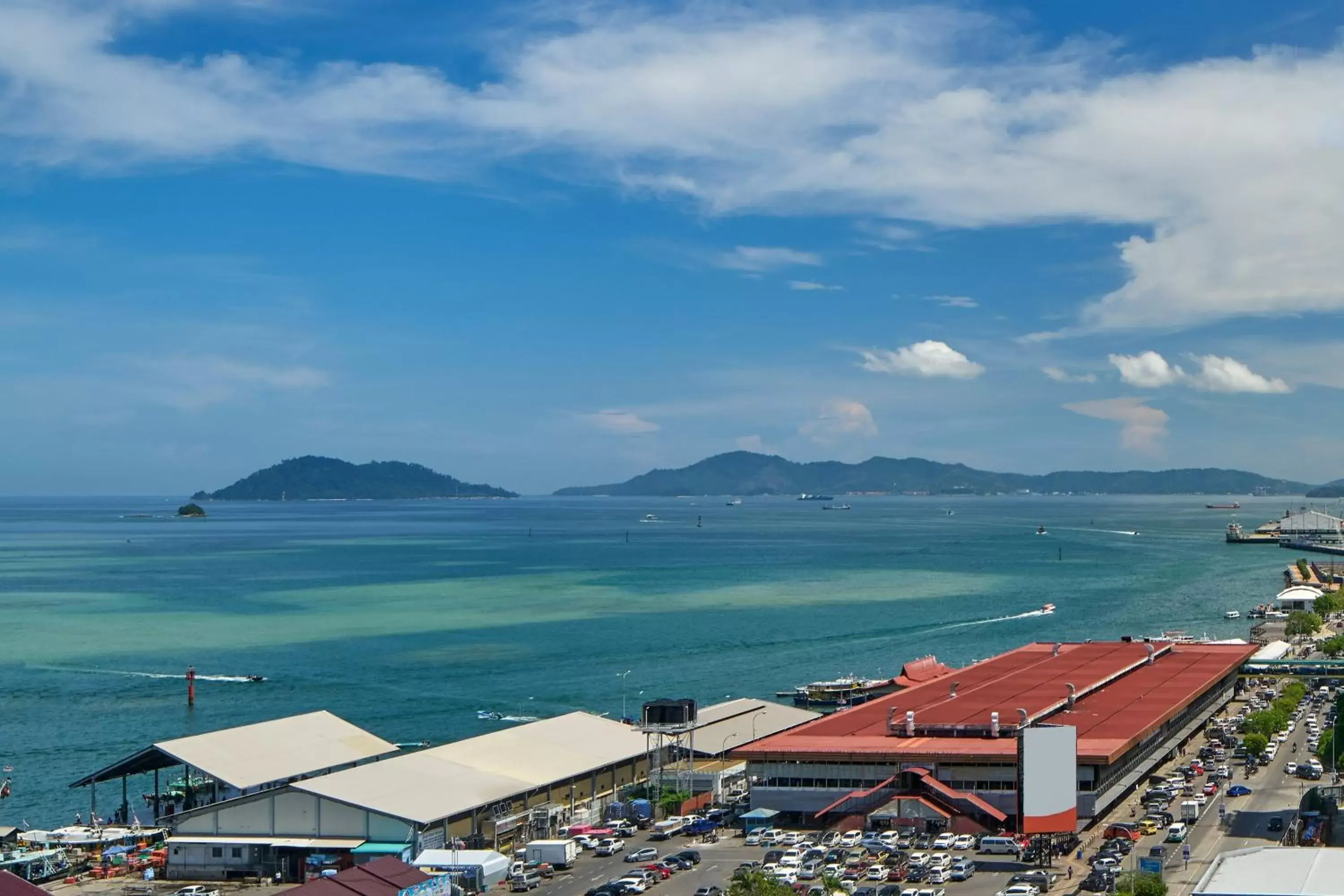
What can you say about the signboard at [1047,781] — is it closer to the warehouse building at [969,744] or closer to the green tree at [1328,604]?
the warehouse building at [969,744]

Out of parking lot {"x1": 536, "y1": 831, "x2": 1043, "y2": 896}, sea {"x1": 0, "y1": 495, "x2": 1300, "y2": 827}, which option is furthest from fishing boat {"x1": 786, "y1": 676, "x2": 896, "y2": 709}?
parking lot {"x1": 536, "y1": 831, "x2": 1043, "y2": 896}

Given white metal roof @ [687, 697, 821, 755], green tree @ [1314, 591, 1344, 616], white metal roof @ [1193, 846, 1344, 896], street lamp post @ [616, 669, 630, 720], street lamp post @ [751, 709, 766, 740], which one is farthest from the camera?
green tree @ [1314, 591, 1344, 616]

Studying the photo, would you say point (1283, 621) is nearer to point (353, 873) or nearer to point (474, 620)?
point (474, 620)

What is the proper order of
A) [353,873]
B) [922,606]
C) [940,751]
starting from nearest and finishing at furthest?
1. [353,873]
2. [940,751]
3. [922,606]

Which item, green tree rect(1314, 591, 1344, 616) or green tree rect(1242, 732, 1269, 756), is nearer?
green tree rect(1242, 732, 1269, 756)

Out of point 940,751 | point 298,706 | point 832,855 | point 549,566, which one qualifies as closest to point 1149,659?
point 940,751

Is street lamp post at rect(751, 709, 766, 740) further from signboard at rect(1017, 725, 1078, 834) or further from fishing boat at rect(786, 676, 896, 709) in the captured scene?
signboard at rect(1017, 725, 1078, 834)

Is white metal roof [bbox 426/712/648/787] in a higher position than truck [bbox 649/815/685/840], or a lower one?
higher
